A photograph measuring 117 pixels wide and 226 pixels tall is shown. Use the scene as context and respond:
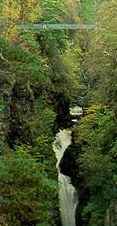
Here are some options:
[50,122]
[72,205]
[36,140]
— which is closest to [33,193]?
[36,140]

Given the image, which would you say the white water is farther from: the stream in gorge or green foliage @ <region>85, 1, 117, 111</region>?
green foliage @ <region>85, 1, 117, 111</region>

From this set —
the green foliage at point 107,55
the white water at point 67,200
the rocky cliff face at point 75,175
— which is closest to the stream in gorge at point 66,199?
the white water at point 67,200

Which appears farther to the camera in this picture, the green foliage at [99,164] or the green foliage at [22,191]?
the green foliage at [99,164]

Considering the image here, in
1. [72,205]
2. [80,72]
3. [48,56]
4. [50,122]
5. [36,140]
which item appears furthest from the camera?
[80,72]

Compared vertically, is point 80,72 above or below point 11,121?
above

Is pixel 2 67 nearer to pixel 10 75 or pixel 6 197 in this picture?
pixel 10 75

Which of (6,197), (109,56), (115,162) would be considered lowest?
(6,197)

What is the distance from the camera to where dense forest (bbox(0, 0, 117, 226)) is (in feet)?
36.1

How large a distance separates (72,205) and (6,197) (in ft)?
36.2

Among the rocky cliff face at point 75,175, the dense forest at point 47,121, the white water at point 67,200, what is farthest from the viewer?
the white water at point 67,200

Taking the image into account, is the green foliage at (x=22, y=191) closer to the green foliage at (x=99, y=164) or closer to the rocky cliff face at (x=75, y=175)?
the green foliage at (x=99, y=164)

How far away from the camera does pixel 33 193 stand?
10.7 metres

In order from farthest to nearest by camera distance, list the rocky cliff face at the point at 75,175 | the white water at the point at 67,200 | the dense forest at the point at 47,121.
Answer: the white water at the point at 67,200 → the rocky cliff face at the point at 75,175 → the dense forest at the point at 47,121

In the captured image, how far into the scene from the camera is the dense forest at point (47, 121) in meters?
11.0
